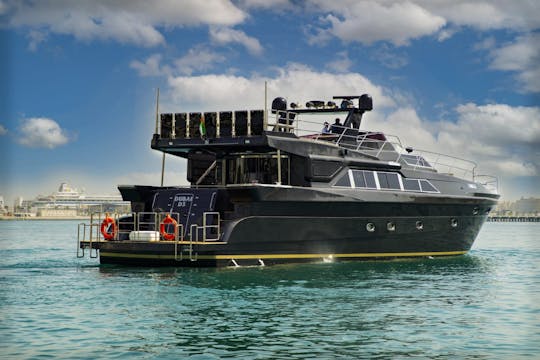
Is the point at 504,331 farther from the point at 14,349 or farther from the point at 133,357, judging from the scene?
the point at 14,349

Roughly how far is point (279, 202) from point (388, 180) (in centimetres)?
540

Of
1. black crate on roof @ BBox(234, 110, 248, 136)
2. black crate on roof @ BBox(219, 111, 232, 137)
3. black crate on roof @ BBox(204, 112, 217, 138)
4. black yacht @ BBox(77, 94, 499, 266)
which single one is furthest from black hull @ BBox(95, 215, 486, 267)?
black crate on roof @ BBox(204, 112, 217, 138)

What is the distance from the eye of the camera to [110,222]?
2362cm

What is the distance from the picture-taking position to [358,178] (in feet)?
79.6

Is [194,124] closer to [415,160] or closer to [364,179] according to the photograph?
[364,179]

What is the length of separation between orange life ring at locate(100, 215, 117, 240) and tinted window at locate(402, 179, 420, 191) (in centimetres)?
1076

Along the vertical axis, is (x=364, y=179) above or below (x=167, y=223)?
above

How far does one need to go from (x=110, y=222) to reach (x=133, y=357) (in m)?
13.4

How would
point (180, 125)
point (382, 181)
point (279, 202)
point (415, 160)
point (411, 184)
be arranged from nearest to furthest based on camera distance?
point (279, 202) → point (382, 181) → point (180, 125) → point (411, 184) → point (415, 160)

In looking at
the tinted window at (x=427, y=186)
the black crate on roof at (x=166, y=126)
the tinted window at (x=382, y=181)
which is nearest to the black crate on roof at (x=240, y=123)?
the black crate on roof at (x=166, y=126)

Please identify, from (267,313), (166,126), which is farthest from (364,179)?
(267,313)

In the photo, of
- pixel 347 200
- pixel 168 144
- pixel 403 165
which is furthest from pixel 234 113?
pixel 403 165

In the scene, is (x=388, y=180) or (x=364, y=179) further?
(x=388, y=180)

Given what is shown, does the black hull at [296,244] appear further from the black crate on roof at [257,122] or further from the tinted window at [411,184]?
the black crate on roof at [257,122]
